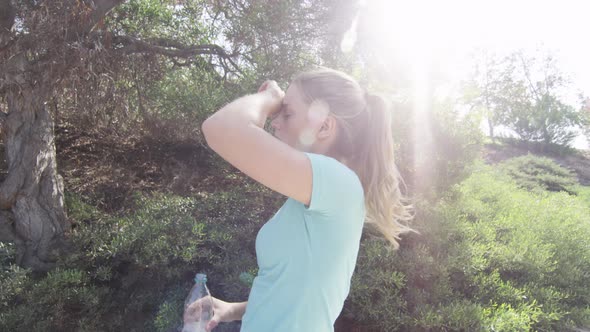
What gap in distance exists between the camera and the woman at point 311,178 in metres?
1.06

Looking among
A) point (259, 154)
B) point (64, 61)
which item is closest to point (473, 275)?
point (259, 154)

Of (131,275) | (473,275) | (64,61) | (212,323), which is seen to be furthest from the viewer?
(64,61)

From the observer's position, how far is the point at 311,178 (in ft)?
3.42

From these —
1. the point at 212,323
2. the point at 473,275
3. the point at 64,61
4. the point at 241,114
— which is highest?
the point at 64,61

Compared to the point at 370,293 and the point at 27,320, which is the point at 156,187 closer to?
the point at 27,320

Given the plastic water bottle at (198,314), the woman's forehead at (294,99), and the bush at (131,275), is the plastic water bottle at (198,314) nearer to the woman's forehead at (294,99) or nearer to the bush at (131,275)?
the woman's forehead at (294,99)

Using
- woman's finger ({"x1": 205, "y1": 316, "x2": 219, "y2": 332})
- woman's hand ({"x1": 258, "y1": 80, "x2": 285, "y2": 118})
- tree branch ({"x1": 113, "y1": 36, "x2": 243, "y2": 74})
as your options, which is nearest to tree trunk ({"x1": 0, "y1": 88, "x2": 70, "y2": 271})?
tree branch ({"x1": 113, "y1": 36, "x2": 243, "y2": 74})

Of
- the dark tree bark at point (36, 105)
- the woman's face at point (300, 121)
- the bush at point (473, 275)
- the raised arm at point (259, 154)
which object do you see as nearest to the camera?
the raised arm at point (259, 154)

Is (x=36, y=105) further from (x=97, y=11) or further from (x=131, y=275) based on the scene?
(x=131, y=275)

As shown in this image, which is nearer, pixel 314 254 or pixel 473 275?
pixel 314 254

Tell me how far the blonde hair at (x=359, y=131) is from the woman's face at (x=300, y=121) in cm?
3

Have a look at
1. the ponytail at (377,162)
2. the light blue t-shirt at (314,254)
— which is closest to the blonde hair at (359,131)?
the ponytail at (377,162)

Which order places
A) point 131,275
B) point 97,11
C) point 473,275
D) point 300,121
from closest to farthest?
point 300,121, point 131,275, point 473,275, point 97,11

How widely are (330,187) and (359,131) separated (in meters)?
0.34
